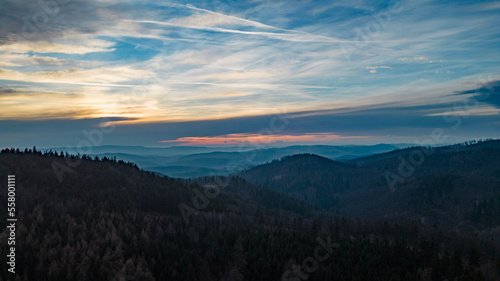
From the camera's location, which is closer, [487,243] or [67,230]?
[67,230]

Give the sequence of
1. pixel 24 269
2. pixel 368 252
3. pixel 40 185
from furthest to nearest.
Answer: pixel 40 185 < pixel 368 252 < pixel 24 269

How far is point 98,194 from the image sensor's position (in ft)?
376

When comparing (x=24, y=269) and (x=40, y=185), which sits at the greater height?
(x=40, y=185)

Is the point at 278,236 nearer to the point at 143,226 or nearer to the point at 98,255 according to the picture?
the point at 143,226

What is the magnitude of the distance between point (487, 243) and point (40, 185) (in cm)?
18046

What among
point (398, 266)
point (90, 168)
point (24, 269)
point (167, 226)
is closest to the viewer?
point (24, 269)

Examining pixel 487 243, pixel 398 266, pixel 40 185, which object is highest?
pixel 40 185

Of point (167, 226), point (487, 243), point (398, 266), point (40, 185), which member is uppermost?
point (40, 185)

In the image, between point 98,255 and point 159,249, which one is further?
point 159,249

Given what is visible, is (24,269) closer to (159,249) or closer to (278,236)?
(159,249)

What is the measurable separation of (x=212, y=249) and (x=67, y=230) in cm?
3291

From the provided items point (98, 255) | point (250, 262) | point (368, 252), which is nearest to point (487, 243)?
point (368, 252)

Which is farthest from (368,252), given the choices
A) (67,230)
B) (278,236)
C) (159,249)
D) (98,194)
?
(98,194)

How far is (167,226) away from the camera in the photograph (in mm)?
86375
